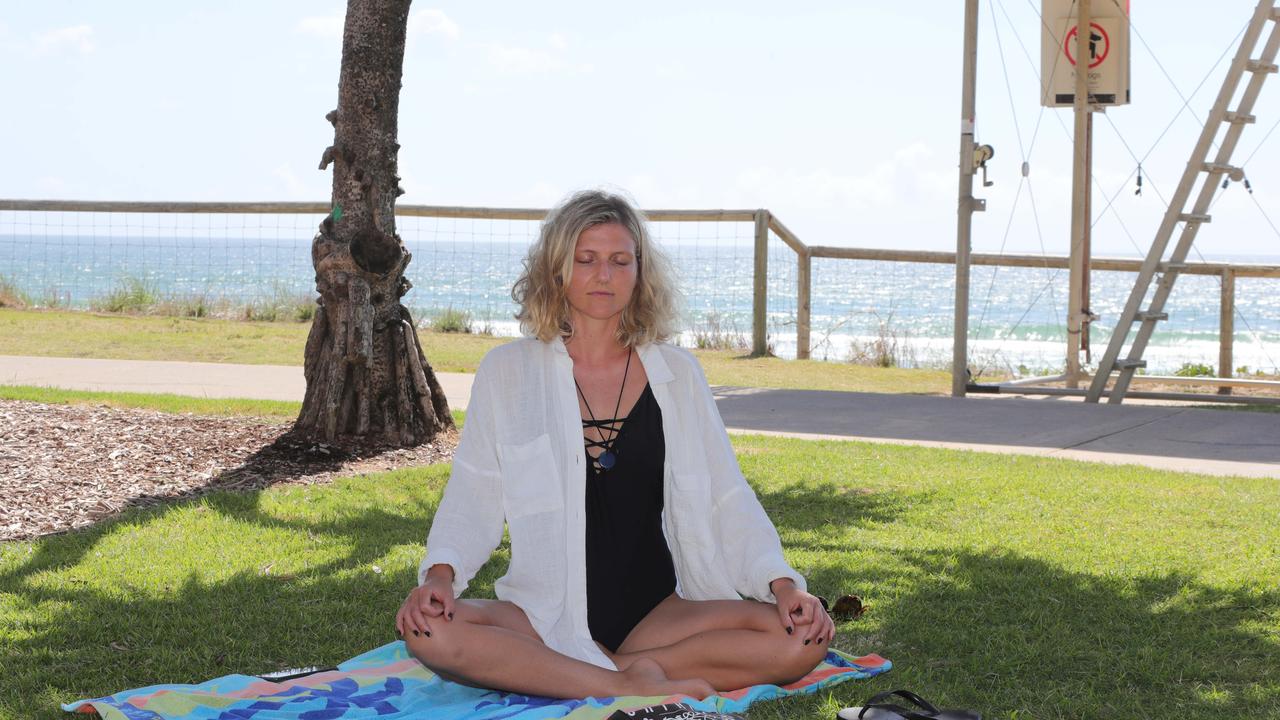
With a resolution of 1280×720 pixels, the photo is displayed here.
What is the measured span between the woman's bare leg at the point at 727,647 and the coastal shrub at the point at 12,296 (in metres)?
12.6

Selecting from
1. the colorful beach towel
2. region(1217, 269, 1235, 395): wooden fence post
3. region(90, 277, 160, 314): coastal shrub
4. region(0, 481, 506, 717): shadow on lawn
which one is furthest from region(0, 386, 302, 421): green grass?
region(1217, 269, 1235, 395): wooden fence post

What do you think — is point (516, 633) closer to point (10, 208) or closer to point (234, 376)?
point (234, 376)

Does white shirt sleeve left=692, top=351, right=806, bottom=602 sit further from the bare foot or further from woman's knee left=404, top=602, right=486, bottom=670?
woman's knee left=404, top=602, right=486, bottom=670

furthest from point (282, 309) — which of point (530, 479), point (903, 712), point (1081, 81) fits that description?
point (903, 712)

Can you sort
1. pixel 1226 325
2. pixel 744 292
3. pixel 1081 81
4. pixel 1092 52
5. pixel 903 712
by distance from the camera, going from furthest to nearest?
pixel 744 292, pixel 1226 325, pixel 1092 52, pixel 1081 81, pixel 903 712

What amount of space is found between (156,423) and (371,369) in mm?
1277

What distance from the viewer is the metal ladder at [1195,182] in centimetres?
862

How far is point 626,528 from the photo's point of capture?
11.4 ft

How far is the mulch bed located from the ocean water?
2172 mm

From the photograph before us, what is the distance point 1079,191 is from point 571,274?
8.02 metres

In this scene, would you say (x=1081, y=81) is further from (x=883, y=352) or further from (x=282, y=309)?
(x=282, y=309)

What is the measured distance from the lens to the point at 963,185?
9367 millimetres

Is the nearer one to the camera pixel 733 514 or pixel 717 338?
pixel 733 514

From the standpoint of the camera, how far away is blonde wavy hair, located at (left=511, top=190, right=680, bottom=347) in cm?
353
